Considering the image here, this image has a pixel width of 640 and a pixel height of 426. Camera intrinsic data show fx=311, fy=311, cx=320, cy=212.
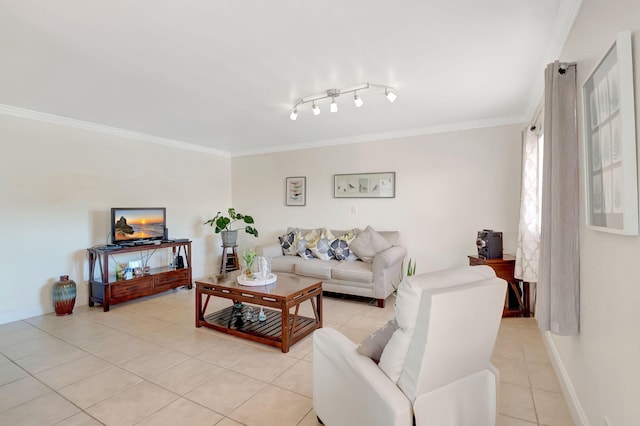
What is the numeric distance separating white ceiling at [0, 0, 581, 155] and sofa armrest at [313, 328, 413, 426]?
1.89 metres

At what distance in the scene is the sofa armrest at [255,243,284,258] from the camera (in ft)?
15.7

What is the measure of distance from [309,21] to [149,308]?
12.5 ft

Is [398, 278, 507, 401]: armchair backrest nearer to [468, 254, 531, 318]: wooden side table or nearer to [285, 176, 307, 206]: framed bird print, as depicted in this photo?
[468, 254, 531, 318]: wooden side table

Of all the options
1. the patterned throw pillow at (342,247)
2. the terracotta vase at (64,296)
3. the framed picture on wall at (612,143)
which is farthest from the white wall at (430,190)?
the terracotta vase at (64,296)

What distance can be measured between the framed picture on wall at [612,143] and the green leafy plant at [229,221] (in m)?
4.97

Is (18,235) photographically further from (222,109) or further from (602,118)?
(602,118)

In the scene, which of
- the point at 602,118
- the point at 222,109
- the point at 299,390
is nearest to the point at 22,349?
the point at 299,390

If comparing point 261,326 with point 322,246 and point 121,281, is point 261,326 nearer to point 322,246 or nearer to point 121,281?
point 322,246

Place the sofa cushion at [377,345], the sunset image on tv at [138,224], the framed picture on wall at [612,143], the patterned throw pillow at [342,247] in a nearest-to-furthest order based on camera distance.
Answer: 1. the framed picture on wall at [612,143]
2. the sofa cushion at [377,345]
3. the sunset image on tv at [138,224]
4. the patterned throw pillow at [342,247]

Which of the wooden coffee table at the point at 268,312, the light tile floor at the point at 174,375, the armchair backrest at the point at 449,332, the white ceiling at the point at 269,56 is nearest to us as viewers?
the armchair backrest at the point at 449,332

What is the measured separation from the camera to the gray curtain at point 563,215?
1.69 m

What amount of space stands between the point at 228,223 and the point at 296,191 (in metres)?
1.39

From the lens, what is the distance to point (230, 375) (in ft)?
7.84

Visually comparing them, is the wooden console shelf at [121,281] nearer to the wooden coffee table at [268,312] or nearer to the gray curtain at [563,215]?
the wooden coffee table at [268,312]
